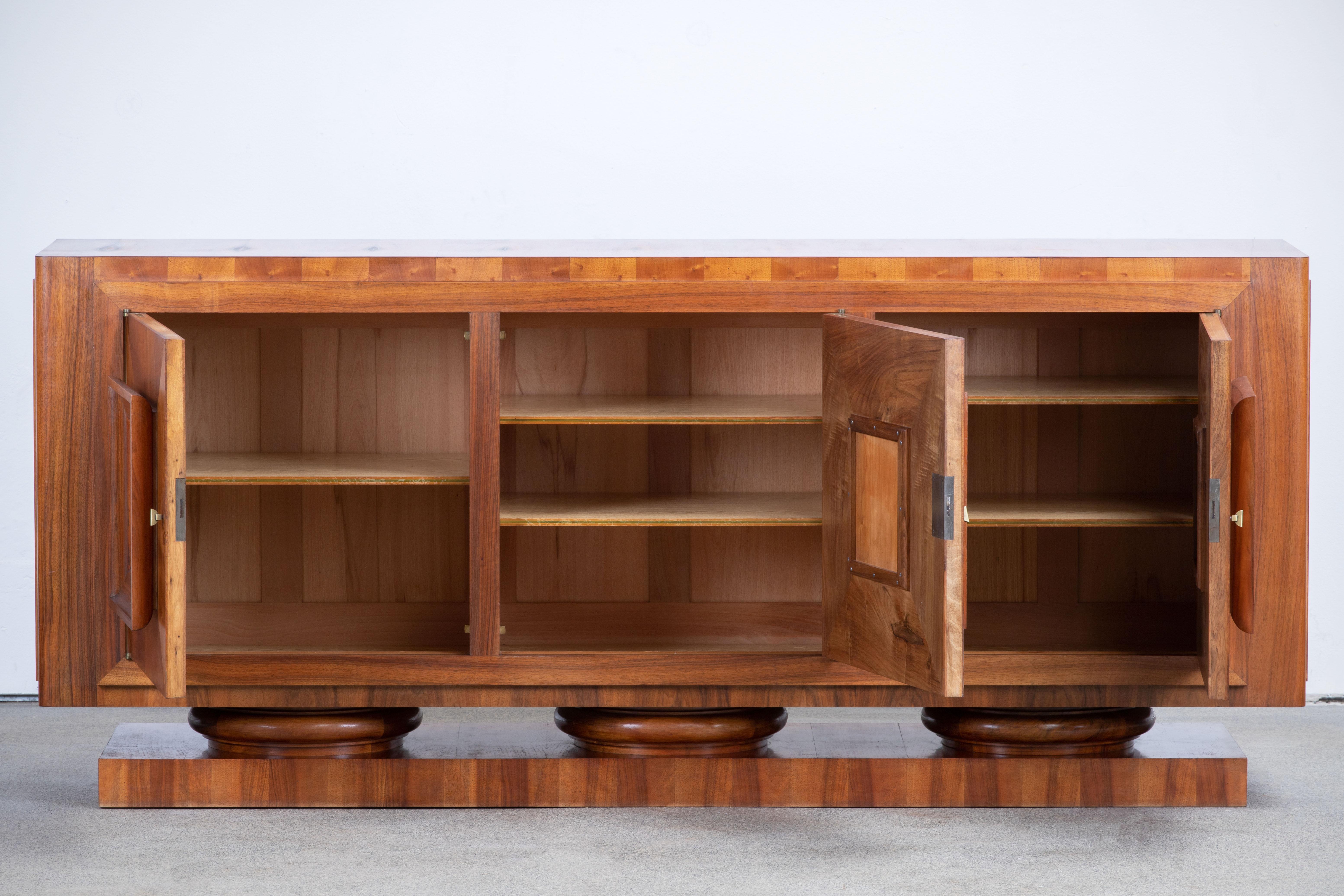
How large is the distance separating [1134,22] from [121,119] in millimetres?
3392

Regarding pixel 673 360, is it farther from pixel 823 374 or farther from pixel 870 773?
pixel 870 773

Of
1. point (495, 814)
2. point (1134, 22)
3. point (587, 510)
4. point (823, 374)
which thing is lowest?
point (495, 814)

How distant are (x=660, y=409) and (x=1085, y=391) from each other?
1052mm

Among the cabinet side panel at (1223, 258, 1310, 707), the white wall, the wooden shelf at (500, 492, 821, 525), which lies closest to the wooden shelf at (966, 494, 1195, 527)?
the cabinet side panel at (1223, 258, 1310, 707)

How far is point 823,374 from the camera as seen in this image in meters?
3.62

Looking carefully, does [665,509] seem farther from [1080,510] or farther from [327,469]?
[1080,510]

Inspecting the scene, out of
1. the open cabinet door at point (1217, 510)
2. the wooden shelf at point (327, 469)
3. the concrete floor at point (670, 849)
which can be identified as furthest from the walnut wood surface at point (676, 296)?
the concrete floor at point (670, 849)

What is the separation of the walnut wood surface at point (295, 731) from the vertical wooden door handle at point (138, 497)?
0.49 meters

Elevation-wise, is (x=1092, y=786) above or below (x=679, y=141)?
below

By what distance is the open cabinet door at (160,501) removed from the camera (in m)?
3.15

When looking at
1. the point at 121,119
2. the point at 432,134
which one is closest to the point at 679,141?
the point at 432,134

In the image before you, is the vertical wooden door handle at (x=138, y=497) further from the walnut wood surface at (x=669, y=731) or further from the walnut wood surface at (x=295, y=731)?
the walnut wood surface at (x=669, y=731)

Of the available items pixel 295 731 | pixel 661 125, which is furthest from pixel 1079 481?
pixel 295 731

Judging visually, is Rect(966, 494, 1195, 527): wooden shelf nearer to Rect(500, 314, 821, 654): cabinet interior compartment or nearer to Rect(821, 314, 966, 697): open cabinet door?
Rect(821, 314, 966, 697): open cabinet door
